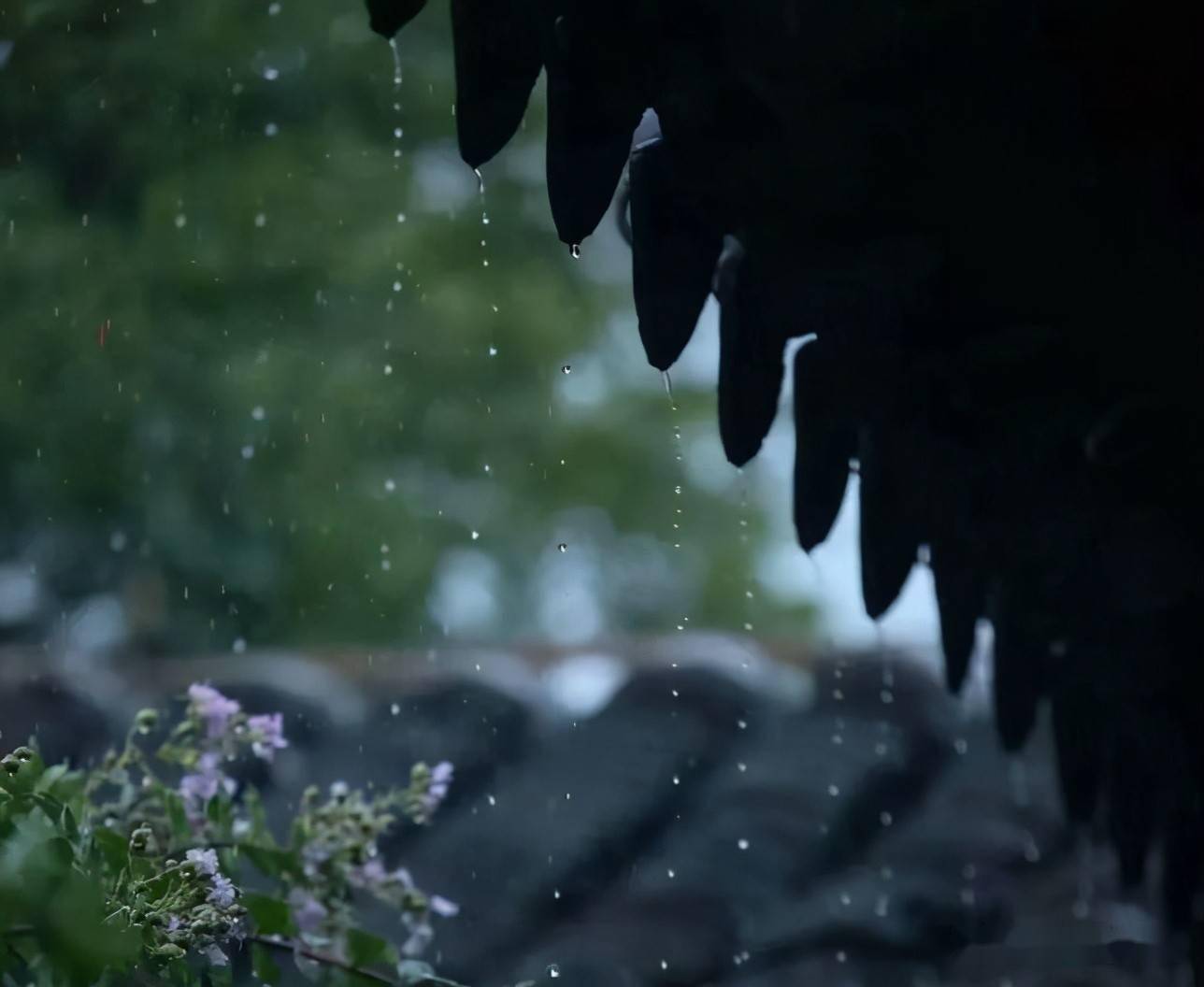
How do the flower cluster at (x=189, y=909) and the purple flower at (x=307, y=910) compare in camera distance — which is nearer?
the flower cluster at (x=189, y=909)

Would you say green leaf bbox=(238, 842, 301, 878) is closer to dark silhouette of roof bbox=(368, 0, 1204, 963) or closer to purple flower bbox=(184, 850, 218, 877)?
purple flower bbox=(184, 850, 218, 877)

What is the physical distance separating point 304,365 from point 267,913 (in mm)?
3250

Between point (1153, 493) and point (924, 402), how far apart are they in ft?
0.60

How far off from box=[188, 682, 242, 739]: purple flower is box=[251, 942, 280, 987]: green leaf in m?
0.15

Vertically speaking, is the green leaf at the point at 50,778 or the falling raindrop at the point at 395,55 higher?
the falling raindrop at the point at 395,55

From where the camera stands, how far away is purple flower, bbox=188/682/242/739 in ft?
2.39

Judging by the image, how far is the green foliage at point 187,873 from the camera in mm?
376

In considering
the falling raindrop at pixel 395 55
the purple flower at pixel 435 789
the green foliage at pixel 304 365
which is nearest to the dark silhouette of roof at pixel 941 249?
the falling raindrop at pixel 395 55

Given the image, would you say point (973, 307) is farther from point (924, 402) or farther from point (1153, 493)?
point (1153, 493)

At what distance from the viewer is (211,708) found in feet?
2.38

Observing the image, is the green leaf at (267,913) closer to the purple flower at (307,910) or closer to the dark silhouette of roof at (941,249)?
the purple flower at (307,910)

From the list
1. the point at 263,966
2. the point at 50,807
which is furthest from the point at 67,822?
the point at 263,966

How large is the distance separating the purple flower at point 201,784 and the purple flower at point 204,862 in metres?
0.18

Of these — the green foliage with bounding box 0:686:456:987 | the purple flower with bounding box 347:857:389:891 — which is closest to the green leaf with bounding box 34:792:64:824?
the green foliage with bounding box 0:686:456:987
